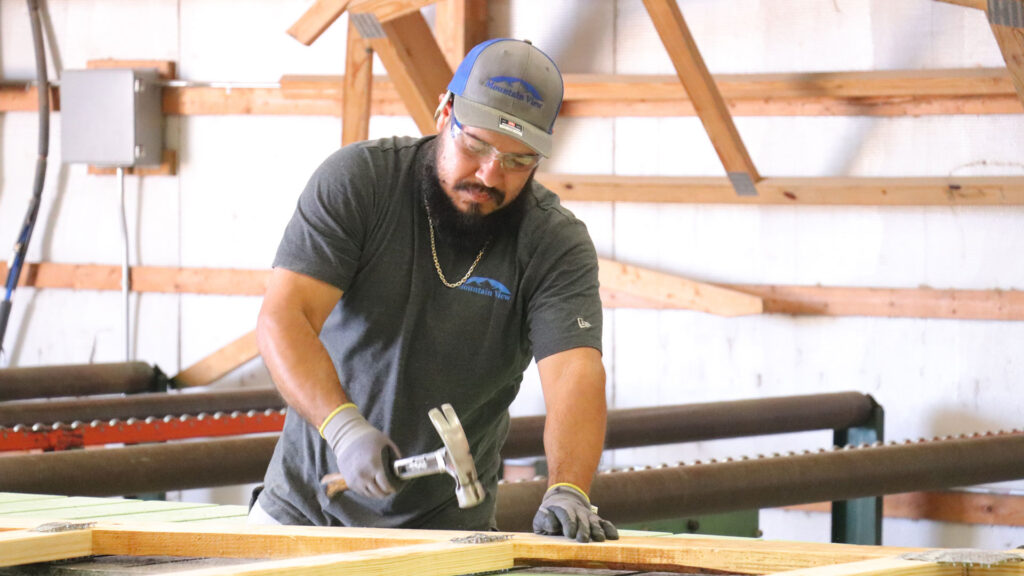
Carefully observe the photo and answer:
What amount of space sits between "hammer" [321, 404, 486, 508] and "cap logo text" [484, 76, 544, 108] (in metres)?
0.70

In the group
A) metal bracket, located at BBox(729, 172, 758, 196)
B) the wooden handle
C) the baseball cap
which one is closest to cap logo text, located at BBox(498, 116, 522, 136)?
the baseball cap

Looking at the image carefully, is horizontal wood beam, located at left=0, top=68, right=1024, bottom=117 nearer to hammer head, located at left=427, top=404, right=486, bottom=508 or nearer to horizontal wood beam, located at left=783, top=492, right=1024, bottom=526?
horizontal wood beam, located at left=783, top=492, right=1024, bottom=526

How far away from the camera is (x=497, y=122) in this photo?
254 centimetres

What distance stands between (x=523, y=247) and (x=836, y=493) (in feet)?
7.67

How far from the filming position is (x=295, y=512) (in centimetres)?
262

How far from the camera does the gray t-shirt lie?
101 inches

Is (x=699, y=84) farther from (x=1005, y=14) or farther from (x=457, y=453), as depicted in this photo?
(x=457, y=453)

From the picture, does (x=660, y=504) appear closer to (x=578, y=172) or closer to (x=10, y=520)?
(x=10, y=520)

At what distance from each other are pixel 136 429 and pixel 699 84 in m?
2.87

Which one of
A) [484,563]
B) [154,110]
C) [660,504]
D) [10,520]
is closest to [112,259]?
[154,110]

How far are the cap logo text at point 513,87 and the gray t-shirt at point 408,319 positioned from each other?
0.22 meters

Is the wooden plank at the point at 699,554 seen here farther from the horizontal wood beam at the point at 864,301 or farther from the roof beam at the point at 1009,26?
the horizontal wood beam at the point at 864,301

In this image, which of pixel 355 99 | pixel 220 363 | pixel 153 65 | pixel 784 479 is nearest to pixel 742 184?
pixel 355 99

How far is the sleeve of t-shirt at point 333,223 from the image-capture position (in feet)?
8.30
